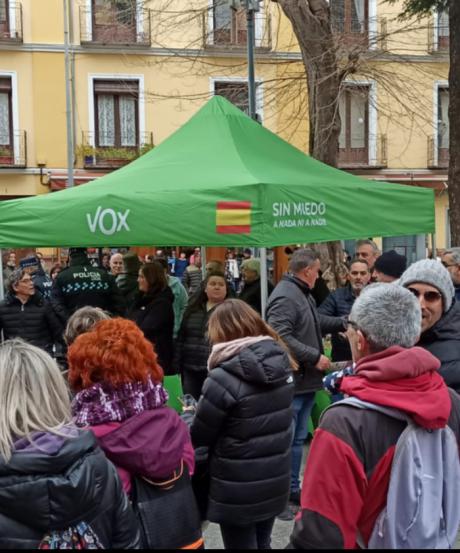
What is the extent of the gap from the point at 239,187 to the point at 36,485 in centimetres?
321

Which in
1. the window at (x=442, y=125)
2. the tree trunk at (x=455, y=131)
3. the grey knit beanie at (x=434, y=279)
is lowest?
the grey knit beanie at (x=434, y=279)

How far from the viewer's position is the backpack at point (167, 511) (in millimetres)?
2504

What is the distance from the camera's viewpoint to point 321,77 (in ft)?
33.1

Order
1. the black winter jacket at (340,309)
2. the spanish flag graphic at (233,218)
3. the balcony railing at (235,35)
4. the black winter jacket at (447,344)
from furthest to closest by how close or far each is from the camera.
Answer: the balcony railing at (235,35) < the black winter jacket at (340,309) < the spanish flag graphic at (233,218) < the black winter jacket at (447,344)

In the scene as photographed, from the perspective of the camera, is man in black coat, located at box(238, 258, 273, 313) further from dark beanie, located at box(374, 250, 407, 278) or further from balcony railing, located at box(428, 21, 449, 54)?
balcony railing, located at box(428, 21, 449, 54)

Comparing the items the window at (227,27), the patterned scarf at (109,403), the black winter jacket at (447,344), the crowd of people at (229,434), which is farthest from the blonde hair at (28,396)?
the window at (227,27)

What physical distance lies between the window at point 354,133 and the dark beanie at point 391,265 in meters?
17.2

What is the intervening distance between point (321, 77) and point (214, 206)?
608 cm

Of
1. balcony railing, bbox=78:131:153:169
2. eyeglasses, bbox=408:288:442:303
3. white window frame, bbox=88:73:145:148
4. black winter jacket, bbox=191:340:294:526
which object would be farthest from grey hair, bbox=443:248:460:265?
white window frame, bbox=88:73:145:148

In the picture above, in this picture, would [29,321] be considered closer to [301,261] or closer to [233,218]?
[233,218]

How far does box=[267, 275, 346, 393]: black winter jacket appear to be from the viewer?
4.73 metres

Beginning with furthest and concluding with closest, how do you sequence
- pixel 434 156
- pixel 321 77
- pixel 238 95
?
pixel 434 156
pixel 238 95
pixel 321 77

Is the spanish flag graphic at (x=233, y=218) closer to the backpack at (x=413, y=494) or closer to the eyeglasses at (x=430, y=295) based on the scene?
the eyeglasses at (x=430, y=295)

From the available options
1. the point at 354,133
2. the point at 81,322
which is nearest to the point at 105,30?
the point at 354,133
